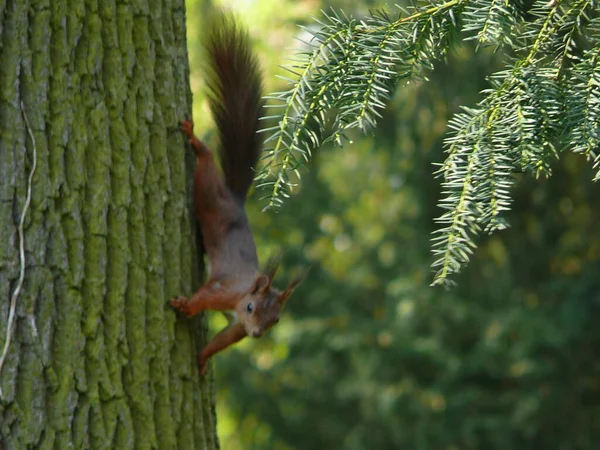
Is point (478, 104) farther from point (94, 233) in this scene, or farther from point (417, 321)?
point (417, 321)

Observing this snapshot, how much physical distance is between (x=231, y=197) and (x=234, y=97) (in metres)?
0.26

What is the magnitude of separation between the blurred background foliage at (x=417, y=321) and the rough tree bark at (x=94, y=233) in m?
3.18

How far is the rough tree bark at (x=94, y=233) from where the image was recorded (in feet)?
4.91

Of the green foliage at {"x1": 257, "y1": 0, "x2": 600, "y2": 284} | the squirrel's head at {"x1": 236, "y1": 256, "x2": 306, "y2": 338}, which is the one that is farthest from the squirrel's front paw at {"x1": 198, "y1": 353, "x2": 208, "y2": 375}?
the green foliage at {"x1": 257, "y1": 0, "x2": 600, "y2": 284}

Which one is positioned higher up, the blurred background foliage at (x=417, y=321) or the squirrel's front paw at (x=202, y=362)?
the blurred background foliage at (x=417, y=321)

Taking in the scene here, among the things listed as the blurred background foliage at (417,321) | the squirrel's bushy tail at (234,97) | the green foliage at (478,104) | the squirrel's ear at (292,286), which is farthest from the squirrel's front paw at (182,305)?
the blurred background foliage at (417,321)

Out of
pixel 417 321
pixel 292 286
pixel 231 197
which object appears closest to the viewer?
pixel 292 286

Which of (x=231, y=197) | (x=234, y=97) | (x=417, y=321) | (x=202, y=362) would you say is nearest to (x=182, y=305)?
(x=202, y=362)

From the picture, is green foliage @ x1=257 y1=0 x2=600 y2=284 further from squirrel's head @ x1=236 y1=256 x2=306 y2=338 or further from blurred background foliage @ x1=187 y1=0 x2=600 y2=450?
blurred background foliage @ x1=187 y1=0 x2=600 y2=450

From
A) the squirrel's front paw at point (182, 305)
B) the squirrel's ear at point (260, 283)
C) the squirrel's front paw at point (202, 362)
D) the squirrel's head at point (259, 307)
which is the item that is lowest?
the squirrel's front paw at point (202, 362)

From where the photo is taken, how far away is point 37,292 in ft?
4.93

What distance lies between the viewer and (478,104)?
1.45 m

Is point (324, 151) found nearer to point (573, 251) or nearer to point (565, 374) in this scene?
point (573, 251)

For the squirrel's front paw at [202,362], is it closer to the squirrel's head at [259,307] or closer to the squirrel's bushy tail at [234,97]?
the squirrel's head at [259,307]
